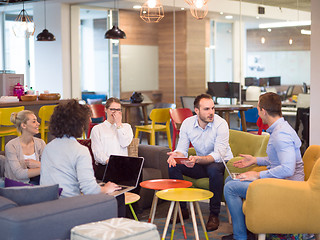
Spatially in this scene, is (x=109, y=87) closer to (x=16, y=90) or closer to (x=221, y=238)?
(x=16, y=90)

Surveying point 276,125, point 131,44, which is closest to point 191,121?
point 276,125

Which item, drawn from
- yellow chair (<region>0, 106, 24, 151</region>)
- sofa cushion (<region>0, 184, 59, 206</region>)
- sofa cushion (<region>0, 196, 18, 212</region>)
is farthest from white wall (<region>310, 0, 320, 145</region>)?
sofa cushion (<region>0, 196, 18, 212</region>)

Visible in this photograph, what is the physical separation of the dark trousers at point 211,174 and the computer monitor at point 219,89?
4030mm

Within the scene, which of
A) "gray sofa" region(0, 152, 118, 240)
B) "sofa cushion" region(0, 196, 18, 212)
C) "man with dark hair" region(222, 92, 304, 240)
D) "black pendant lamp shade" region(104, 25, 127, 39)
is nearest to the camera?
"gray sofa" region(0, 152, 118, 240)

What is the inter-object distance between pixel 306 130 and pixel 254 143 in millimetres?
2759

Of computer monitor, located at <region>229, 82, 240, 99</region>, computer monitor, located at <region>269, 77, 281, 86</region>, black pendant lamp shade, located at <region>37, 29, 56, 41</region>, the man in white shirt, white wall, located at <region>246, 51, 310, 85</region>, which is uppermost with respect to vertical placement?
black pendant lamp shade, located at <region>37, 29, 56, 41</region>

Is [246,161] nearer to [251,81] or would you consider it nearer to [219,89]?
[251,81]

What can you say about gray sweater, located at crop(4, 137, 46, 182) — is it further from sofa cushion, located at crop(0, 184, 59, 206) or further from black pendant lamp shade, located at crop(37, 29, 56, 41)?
black pendant lamp shade, located at crop(37, 29, 56, 41)

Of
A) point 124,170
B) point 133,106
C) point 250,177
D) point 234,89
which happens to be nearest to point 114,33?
point 133,106

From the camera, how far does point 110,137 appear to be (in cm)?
553

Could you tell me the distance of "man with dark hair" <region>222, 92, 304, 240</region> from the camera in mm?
4441

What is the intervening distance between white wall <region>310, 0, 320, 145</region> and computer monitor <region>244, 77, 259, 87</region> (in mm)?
1317

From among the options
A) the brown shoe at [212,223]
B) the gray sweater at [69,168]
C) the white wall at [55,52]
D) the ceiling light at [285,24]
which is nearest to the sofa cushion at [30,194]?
the gray sweater at [69,168]

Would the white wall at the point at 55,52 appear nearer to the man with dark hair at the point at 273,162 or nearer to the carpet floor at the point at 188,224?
the carpet floor at the point at 188,224
